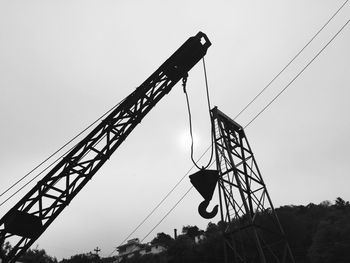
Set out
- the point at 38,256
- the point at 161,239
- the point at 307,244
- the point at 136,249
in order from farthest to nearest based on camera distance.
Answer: the point at 136,249 → the point at 161,239 → the point at 38,256 → the point at 307,244

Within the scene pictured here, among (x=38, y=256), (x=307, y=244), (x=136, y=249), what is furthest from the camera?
(x=136, y=249)

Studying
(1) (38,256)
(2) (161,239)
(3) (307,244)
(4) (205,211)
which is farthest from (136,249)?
(4) (205,211)

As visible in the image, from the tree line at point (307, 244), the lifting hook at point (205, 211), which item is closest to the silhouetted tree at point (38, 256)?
the tree line at point (307, 244)

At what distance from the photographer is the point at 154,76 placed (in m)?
8.99

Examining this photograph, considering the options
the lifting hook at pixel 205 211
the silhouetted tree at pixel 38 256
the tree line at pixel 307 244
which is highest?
the silhouetted tree at pixel 38 256

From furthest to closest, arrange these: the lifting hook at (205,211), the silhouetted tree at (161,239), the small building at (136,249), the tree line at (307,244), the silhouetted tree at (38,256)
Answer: the silhouetted tree at (161,239) < the small building at (136,249) < the silhouetted tree at (38,256) < the tree line at (307,244) < the lifting hook at (205,211)

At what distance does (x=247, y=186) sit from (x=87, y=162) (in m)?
6.57

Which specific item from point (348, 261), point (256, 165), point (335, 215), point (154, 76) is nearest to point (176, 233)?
point (335, 215)

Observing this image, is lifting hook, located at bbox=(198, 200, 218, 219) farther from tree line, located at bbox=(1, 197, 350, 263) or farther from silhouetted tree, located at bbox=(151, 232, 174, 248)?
silhouetted tree, located at bbox=(151, 232, 174, 248)

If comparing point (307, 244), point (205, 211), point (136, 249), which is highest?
point (136, 249)

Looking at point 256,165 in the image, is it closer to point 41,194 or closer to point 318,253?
point 41,194

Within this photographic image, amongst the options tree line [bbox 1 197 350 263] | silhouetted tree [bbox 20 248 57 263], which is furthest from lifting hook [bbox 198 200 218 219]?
silhouetted tree [bbox 20 248 57 263]

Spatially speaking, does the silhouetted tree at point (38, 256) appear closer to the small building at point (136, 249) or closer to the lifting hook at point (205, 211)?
the small building at point (136, 249)

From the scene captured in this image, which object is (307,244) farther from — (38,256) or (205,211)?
(38,256)
